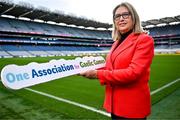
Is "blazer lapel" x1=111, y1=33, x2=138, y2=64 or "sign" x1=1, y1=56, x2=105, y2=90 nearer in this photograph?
"sign" x1=1, y1=56, x2=105, y2=90

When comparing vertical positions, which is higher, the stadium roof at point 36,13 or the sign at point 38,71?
the stadium roof at point 36,13

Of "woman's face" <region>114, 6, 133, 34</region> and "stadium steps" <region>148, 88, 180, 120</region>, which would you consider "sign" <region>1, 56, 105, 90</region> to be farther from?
"stadium steps" <region>148, 88, 180, 120</region>

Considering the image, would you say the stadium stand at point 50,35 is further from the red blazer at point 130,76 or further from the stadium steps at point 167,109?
the red blazer at point 130,76

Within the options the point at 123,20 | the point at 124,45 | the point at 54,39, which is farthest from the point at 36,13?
the point at 124,45

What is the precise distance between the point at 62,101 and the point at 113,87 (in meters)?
5.13

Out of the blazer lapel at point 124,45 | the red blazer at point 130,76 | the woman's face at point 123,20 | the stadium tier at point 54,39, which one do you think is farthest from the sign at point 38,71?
the stadium tier at point 54,39

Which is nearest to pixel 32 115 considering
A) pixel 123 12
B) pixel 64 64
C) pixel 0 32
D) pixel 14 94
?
pixel 14 94

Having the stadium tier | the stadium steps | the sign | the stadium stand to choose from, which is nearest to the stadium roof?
the stadium stand

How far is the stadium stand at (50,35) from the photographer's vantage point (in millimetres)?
58594

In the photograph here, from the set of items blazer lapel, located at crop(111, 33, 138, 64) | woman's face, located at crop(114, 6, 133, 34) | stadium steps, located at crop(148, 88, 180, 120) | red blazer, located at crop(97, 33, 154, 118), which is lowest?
stadium steps, located at crop(148, 88, 180, 120)

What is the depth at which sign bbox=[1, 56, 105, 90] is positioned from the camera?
184cm

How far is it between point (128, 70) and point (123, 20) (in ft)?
2.00

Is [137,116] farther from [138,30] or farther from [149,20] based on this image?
[149,20]

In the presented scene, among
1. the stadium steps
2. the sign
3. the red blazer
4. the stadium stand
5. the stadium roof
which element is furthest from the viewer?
the stadium stand
